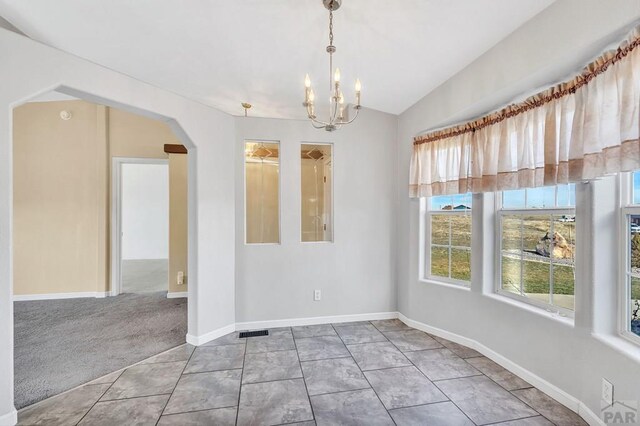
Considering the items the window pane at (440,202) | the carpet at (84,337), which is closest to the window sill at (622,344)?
the window pane at (440,202)

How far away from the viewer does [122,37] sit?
2.33 metres

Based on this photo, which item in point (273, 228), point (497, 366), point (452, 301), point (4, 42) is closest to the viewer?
point (4, 42)

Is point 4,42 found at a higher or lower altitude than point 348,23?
lower

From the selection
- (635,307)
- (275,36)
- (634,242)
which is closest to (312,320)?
(635,307)

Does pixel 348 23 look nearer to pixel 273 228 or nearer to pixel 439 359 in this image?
pixel 273 228

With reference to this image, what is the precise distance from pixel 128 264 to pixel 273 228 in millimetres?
6233

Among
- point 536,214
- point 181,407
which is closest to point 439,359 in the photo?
point 536,214

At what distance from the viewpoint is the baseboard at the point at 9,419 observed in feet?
5.90

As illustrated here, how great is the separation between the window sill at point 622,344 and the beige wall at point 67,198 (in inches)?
196

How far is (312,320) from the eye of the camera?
11.6 feet

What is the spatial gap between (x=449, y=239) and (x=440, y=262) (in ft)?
0.97

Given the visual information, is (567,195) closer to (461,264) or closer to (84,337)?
(461,264)

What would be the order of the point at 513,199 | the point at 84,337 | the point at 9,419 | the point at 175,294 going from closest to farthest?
1. the point at 9,419
2. the point at 513,199
3. the point at 84,337
4. the point at 175,294

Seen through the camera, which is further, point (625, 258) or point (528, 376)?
point (528, 376)
